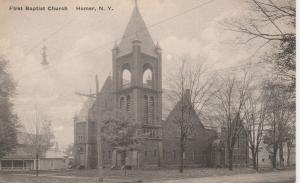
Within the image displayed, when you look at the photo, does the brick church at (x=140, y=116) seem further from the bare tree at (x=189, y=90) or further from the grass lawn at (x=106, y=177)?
the grass lawn at (x=106, y=177)

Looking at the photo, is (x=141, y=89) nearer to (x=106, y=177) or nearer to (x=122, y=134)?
(x=122, y=134)

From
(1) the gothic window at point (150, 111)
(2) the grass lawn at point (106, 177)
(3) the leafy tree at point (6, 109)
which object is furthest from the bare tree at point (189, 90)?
(3) the leafy tree at point (6, 109)

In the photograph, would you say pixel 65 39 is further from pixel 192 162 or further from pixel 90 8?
pixel 192 162

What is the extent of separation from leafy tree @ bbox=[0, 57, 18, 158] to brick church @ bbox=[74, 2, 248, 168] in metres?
9.37

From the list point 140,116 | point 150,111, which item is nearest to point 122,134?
point 140,116

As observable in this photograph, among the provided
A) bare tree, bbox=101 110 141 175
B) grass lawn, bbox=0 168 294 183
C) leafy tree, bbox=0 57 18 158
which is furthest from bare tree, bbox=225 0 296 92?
bare tree, bbox=101 110 141 175

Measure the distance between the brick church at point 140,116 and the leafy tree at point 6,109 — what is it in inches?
369

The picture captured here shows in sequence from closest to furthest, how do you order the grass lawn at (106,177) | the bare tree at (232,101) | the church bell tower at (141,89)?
1. the grass lawn at (106,177)
2. the bare tree at (232,101)
3. the church bell tower at (141,89)

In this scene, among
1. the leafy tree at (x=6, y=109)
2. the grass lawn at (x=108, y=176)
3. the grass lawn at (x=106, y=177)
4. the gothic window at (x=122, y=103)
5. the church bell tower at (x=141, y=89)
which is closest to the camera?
the leafy tree at (x=6, y=109)

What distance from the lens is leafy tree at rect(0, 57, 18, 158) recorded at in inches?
Answer: 693

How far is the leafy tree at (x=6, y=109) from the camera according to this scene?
17609 mm

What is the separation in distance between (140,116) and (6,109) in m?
17.2

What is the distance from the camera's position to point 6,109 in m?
20.1

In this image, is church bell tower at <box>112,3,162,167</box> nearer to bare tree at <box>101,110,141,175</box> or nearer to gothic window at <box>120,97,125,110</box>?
gothic window at <box>120,97,125,110</box>
